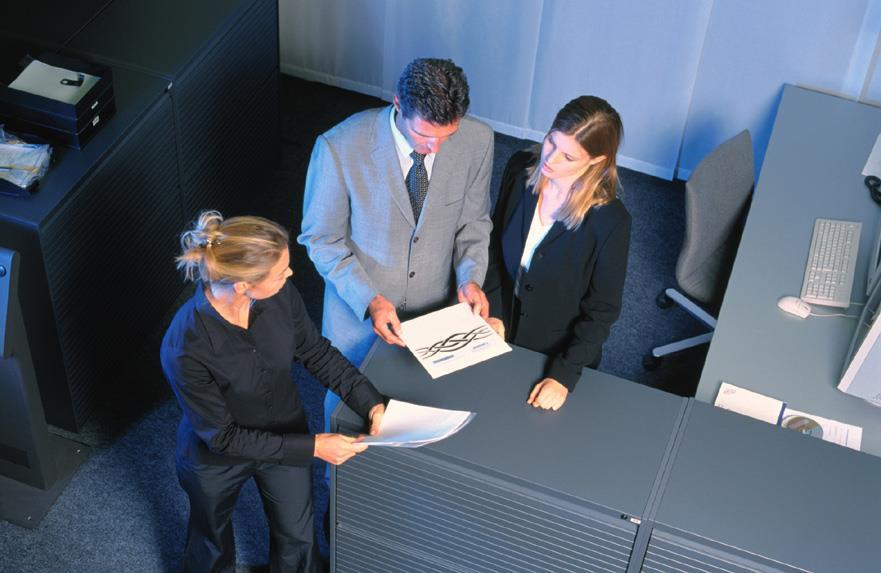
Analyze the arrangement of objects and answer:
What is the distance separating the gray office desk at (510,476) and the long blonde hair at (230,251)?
0.48m

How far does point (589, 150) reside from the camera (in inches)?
100

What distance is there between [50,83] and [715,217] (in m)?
2.29

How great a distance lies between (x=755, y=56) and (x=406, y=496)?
110 inches

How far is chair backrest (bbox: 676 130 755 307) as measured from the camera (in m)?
3.47

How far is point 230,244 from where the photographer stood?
2254 millimetres

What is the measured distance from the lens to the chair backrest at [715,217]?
137 inches

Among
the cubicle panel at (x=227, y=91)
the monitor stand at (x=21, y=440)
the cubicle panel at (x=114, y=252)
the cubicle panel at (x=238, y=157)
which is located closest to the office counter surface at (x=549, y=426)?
the monitor stand at (x=21, y=440)

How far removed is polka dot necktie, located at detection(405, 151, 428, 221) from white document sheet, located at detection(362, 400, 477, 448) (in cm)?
54

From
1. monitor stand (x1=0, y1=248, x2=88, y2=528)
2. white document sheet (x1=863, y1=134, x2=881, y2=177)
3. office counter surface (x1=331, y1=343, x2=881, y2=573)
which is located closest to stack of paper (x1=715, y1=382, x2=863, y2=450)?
office counter surface (x1=331, y1=343, x2=881, y2=573)

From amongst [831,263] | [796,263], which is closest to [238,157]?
[796,263]

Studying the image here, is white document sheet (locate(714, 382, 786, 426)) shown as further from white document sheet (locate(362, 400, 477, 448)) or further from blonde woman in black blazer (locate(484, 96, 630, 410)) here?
white document sheet (locate(362, 400, 477, 448))

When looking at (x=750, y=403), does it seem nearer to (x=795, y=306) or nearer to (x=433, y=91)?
(x=795, y=306)

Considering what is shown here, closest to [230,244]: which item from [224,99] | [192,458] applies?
[192,458]

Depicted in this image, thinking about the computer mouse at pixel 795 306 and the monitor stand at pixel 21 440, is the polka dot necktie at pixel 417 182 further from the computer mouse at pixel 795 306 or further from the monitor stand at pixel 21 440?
the computer mouse at pixel 795 306
